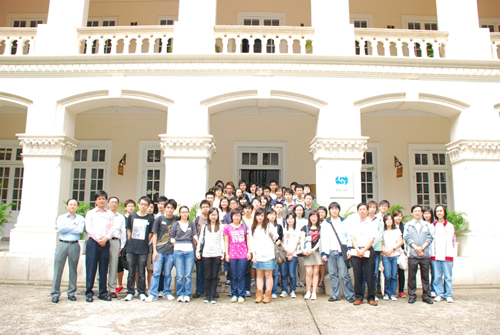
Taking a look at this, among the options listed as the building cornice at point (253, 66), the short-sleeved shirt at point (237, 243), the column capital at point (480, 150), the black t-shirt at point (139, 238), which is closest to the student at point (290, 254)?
the short-sleeved shirt at point (237, 243)

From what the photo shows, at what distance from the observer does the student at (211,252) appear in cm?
597

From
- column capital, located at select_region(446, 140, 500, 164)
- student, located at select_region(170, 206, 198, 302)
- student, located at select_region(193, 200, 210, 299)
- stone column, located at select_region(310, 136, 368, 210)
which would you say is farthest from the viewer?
column capital, located at select_region(446, 140, 500, 164)

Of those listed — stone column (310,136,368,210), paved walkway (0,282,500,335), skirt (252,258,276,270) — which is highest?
stone column (310,136,368,210)

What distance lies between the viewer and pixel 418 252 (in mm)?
6020

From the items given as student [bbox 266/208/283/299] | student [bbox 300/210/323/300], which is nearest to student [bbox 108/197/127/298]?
student [bbox 266/208/283/299]

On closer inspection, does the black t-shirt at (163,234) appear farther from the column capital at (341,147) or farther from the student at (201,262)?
the column capital at (341,147)

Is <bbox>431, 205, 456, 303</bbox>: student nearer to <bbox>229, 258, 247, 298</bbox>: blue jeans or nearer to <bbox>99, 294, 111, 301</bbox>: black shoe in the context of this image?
<bbox>229, 258, 247, 298</bbox>: blue jeans

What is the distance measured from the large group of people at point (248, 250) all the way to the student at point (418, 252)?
1cm

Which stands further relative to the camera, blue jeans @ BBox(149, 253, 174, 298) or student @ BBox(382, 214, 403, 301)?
student @ BBox(382, 214, 403, 301)

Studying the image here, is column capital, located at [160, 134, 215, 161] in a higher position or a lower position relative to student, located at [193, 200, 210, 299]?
higher

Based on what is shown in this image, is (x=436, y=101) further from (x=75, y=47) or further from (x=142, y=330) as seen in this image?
(x=75, y=47)

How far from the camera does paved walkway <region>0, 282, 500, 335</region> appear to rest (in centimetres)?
459

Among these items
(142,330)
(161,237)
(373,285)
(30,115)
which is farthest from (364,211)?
(30,115)

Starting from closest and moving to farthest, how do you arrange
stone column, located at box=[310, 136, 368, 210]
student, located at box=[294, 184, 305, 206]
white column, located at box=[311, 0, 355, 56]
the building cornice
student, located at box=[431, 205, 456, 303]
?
1. student, located at box=[431, 205, 456, 303]
2. student, located at box=[294, 184, 305, 206]
3. stone column, located at box=[310, 136, 368, 210]
4. the building cornice
5. white column, located at box=[311, 0, 355, 56]
